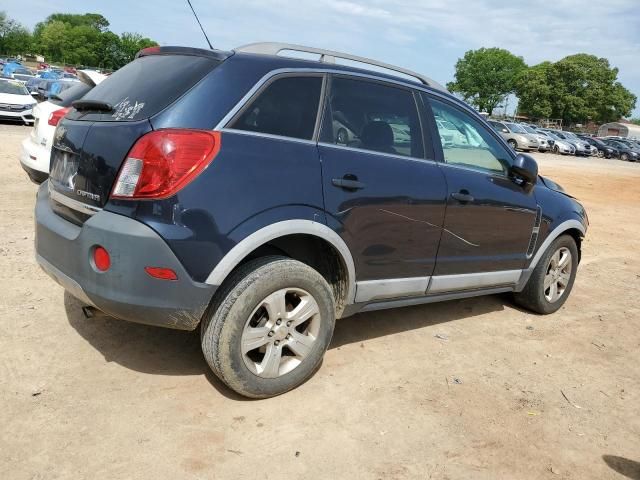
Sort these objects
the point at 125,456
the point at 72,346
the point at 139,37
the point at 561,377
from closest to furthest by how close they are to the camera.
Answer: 1. the point at 125,456
2. the point at 72,346
3. the point at 561,377
4. the point at 139,37

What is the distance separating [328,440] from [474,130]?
2.61 metres

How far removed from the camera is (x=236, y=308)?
2980 mm

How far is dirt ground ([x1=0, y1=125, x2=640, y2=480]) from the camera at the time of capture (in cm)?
272

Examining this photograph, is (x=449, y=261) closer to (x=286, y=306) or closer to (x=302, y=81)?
(x=286, y=306)

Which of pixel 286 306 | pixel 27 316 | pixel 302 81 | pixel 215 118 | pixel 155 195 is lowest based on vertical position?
pixel 27 316

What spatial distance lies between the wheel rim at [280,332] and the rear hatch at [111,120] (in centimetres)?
101

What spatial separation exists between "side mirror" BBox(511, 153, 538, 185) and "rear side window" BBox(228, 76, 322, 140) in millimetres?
1853

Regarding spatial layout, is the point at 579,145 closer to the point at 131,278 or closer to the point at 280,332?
the point at 280,332

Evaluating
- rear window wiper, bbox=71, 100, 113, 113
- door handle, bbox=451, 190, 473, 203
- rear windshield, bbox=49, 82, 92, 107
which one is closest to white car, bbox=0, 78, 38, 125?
rear windshield, bbox=49, 82, 92, 107

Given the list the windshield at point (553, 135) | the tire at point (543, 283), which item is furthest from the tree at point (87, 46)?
the tire at point (543, 283)

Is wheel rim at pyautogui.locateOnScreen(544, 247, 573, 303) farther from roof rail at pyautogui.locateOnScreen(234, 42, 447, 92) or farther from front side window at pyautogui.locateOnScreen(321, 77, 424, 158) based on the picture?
roof rail at pyautogui.locateOnScreen(234, 42, 447, 92)

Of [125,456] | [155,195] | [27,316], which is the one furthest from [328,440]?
[27,316]

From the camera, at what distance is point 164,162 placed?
280 centimetres

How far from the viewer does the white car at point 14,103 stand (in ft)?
60.7
